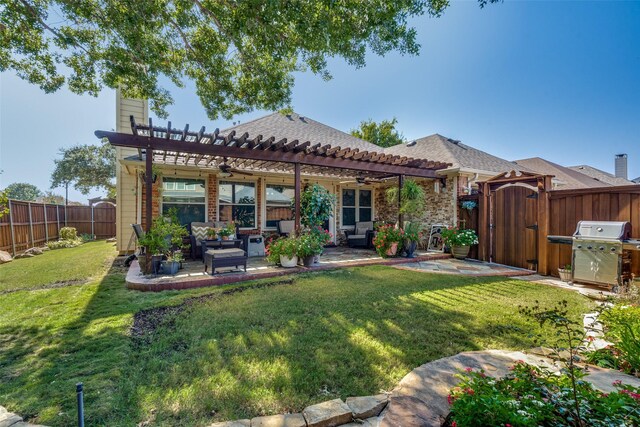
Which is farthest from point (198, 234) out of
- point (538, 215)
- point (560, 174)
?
point (560, 174)

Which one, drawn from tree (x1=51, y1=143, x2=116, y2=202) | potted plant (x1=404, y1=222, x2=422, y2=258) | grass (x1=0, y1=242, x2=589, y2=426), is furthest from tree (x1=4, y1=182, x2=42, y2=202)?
potted plant (x1=404, y1=222, x2=422, y2=258)

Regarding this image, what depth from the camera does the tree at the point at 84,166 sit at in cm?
2281

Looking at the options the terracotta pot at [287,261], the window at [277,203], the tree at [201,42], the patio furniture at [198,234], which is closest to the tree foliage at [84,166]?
the tree at [201,42]

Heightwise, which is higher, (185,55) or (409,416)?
(185,55)

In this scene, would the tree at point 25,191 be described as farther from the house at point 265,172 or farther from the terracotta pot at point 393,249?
the terracotta pot at point 393,249

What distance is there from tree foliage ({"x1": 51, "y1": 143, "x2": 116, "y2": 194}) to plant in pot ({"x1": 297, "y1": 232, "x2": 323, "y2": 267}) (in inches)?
943

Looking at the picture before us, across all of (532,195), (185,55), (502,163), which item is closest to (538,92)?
(502,163)

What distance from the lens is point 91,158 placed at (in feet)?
76.0

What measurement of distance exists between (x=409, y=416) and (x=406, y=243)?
271 inches

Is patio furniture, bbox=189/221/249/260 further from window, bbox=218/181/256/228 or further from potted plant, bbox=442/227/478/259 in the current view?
potted plant, bbox=442/227/478/259

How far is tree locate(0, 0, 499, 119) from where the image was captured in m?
4.57

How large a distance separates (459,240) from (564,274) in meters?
2.66

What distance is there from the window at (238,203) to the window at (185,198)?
1.90 ft

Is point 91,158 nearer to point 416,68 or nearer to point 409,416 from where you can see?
point 416,68
